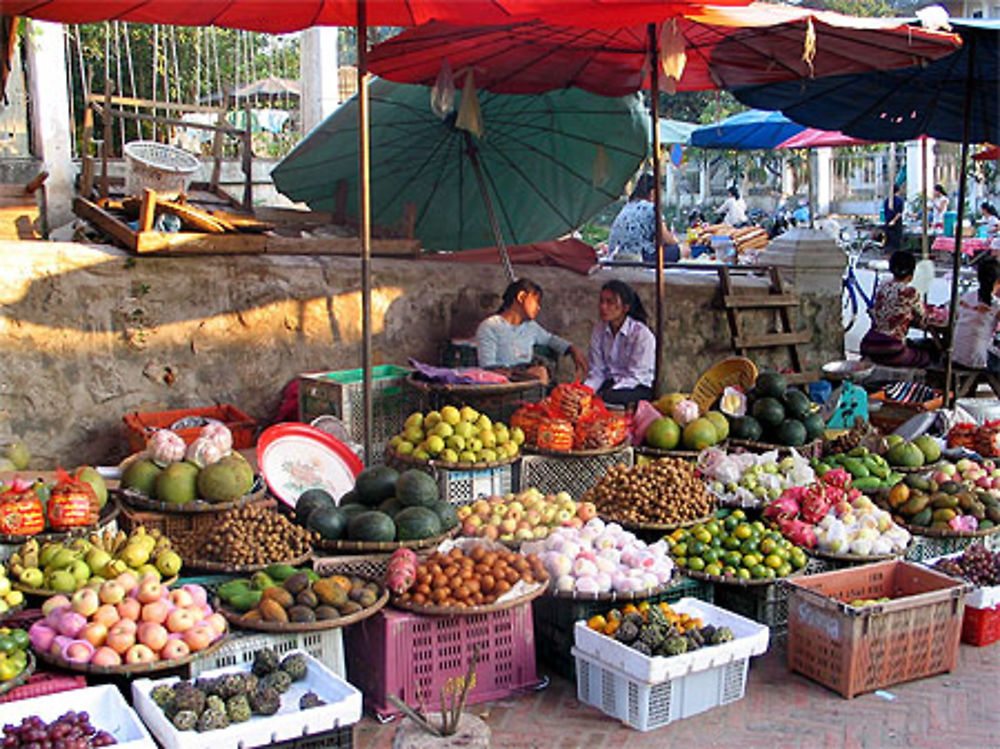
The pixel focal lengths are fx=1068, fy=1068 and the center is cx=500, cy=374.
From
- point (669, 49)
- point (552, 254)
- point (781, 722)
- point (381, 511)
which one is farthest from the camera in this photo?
point (552, 254)

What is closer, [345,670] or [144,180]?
[345,670]

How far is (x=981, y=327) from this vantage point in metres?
8.68

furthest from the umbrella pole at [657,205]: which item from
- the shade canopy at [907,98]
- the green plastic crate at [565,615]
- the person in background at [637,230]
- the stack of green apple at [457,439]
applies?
the person in background at [637,230]

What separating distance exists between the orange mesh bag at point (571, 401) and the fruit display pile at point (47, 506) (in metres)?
2.48

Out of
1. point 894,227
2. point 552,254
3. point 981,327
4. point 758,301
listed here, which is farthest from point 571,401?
point 894,227

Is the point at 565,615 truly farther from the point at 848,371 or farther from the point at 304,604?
the point at 848,371

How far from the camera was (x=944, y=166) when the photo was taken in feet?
117

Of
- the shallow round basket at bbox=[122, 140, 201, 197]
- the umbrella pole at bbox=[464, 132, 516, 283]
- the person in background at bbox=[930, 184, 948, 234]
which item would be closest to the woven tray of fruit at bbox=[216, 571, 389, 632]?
the umbrella pole at bbox=[464, 132, 516, 283]

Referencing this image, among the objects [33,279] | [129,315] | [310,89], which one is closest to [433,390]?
[129,315]

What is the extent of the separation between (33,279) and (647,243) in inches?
274

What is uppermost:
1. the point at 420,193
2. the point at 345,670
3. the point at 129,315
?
the point at 420,193

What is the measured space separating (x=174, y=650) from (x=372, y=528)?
1.10m

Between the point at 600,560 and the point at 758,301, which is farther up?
the point at 758,301

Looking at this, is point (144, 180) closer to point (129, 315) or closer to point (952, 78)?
point (129, 315)
